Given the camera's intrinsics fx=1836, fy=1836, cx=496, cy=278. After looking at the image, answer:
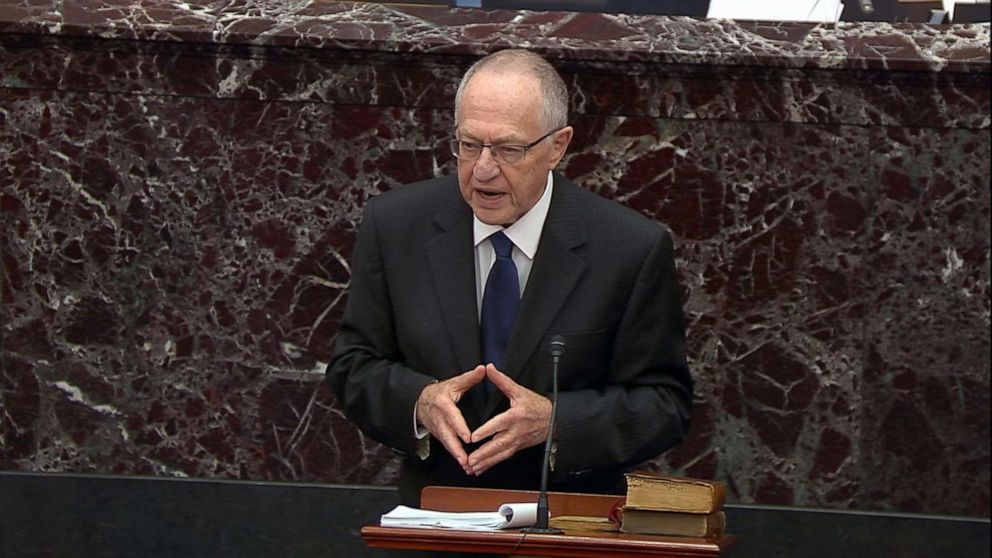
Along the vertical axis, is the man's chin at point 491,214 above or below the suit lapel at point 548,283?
above

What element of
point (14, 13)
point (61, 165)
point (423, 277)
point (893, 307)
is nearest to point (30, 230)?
point (61, 165)

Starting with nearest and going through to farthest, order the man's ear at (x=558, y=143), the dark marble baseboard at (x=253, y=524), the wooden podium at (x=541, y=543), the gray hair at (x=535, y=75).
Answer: the wooden podium at (x=541, y=543), the gray hair at (x=535, y=75), the man's ear at (x=558, y=143), the dark marble baseboard at (x=253, y=524)

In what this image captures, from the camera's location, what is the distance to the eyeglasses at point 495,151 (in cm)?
419

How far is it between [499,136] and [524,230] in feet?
0.99

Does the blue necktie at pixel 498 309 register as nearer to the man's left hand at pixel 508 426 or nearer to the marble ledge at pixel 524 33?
the man's left hand at pixel 508 426

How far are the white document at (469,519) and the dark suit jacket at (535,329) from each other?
51 cm

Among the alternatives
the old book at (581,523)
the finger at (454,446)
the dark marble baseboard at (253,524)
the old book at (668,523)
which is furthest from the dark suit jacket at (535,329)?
the dark marble baseboard at (253,524)

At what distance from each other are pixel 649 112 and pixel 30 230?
192cm

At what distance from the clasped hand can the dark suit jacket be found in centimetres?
19

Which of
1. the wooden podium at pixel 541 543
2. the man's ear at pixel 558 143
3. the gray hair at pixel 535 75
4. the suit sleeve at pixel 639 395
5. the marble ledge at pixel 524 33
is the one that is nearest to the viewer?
the wooden podium at pixel 541 543

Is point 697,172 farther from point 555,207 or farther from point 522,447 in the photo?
point 522,447

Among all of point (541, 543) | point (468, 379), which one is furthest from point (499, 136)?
point (541, 543)

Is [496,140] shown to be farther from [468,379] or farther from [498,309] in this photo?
[468,379]

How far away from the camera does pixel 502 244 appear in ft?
14.4
